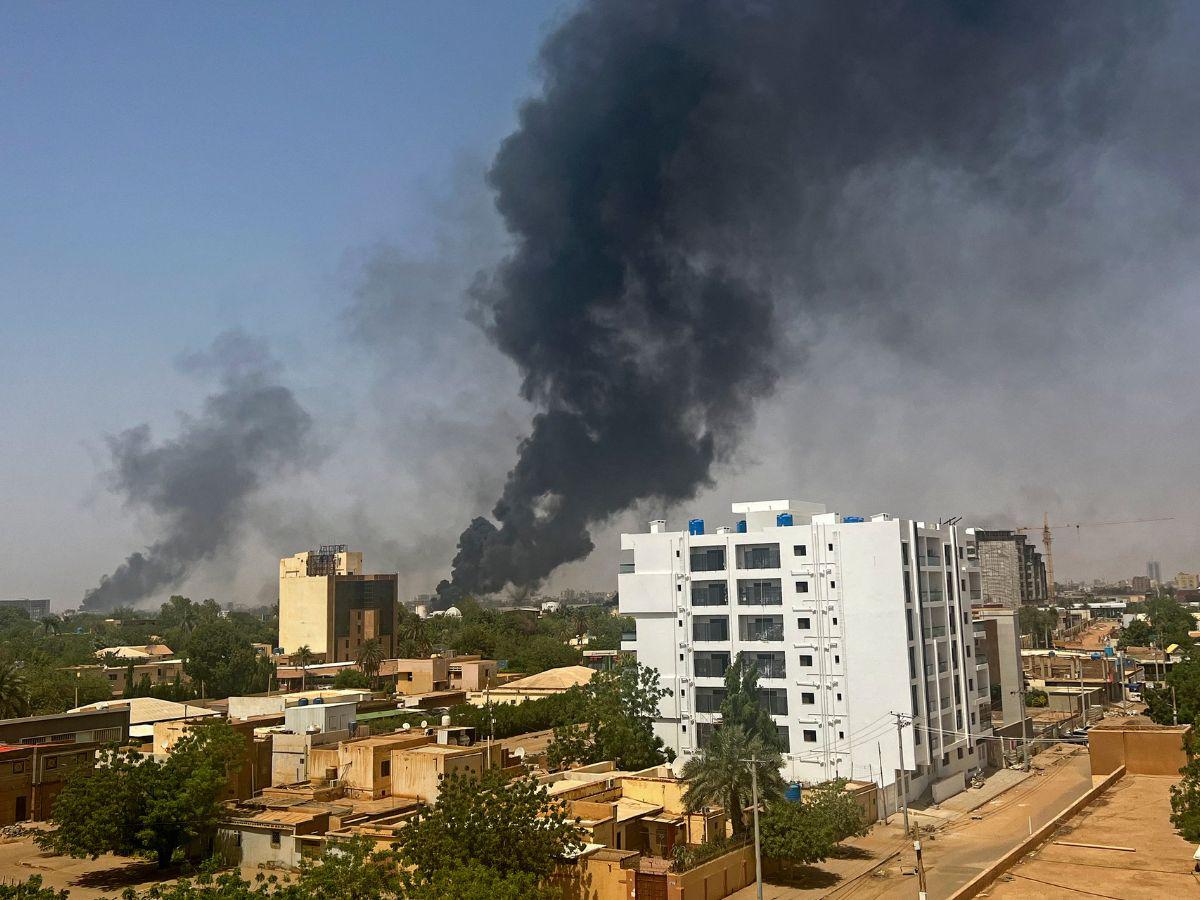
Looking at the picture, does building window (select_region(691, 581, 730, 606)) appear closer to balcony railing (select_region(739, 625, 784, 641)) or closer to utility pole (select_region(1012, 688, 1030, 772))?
balcony railing (select_region(739, 625, 784, 641))

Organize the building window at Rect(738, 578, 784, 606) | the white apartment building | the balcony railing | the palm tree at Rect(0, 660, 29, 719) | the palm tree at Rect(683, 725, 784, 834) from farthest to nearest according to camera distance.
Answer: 1. the palm tree at Rect(0, 660, 29, 719)
2. the building window at Rect(738, 578, 784, 606)
3. the balcony railing
4. the white apartment building
5. the palm tree at Rect(683, 725, 784, 834)

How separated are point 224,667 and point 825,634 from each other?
82.9m

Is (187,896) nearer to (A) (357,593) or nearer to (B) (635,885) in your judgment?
(B) (635,885)

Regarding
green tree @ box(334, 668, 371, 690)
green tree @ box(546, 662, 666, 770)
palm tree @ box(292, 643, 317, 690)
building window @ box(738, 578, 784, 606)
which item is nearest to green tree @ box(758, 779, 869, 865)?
green tree @ box(546, 662, 666, 770)

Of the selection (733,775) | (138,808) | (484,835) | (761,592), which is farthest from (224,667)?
(484,835)

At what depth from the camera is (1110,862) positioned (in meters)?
29.7

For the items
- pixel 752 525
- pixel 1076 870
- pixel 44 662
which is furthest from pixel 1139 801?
pixel 44 662

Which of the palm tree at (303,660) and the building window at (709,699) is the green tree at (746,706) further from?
the palm tree at (303,660)

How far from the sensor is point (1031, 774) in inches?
2918

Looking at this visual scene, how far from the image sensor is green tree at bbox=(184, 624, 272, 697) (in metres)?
119

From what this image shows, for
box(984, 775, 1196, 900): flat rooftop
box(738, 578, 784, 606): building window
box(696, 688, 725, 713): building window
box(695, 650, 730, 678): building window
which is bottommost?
box(984, 775, 1196, 900): flat rooftop

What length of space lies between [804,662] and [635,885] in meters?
29.6

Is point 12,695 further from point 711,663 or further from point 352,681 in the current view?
point 711,663

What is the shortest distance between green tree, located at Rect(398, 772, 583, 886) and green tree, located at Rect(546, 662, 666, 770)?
25.5 metres
